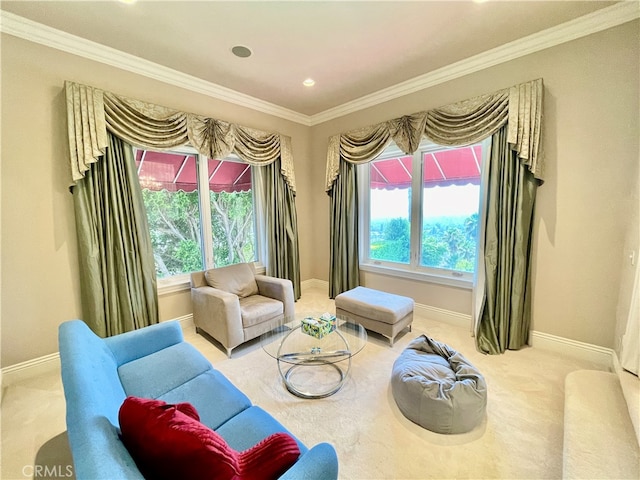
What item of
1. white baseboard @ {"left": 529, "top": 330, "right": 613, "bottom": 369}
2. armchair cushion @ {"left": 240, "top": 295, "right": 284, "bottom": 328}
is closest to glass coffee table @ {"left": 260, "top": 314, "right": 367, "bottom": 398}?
armchair cushion @ {"left": 240, "top": 295, "right": 284, "bottom": 328}

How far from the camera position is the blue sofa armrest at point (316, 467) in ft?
2.68

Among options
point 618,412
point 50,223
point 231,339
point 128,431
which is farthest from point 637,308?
point 50,223

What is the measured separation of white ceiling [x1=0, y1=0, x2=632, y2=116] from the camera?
1906 millimetres

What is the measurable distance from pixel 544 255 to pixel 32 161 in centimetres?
451

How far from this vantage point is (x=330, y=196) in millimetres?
4031

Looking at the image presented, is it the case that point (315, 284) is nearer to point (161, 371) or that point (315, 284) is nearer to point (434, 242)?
point (434, 242)

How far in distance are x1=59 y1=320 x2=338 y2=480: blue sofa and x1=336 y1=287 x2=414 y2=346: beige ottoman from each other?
160 cm

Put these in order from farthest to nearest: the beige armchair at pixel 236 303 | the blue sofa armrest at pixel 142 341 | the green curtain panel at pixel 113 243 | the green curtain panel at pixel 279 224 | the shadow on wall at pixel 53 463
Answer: the green curtain panel at pixel 279 224 < the beige armchair at pixel 236 303 < the green curtain panel at pixel 113 243 < the blue sofa armrest at pixel 142 341 < the shadow on wall at pixel 53 463

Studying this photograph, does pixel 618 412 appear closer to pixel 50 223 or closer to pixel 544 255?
pixel 544 255

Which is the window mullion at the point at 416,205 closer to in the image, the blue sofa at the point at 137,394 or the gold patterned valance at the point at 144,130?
the gold patterned valance at the point at 144,130

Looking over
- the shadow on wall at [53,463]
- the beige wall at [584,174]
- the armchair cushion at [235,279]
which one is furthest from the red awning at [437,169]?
the shadow on wall at [53,463]

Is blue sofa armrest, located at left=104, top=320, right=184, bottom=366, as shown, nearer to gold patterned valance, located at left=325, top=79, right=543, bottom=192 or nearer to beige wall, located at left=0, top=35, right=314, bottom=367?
beige wall, located at left=0, top=35, right=314, bottom=367

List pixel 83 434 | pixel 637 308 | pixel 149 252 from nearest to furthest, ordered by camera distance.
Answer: pixel 83 434 < pixel 637 308 < pixel 149 252

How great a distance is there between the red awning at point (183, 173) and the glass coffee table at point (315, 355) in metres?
2.05
